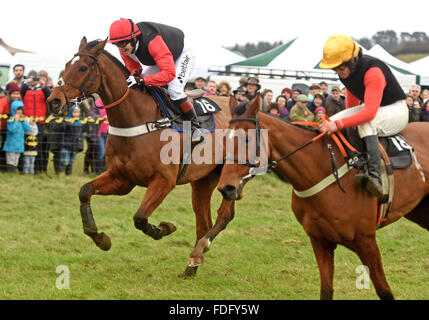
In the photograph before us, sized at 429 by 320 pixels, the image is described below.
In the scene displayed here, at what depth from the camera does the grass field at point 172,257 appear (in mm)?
6359

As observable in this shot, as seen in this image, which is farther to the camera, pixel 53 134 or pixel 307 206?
pixel 53 134

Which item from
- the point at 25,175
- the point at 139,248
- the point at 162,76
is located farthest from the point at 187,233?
the point at 25,175

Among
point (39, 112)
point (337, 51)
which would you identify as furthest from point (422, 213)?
point (39, 112)

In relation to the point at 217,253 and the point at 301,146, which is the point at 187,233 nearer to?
the point at 217,253

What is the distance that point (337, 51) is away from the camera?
16.8ft

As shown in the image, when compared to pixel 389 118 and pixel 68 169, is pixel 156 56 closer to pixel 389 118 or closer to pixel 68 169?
pixel 389 118

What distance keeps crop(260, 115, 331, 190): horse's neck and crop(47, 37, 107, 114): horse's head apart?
2296 mm

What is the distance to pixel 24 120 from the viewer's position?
12.5 metres

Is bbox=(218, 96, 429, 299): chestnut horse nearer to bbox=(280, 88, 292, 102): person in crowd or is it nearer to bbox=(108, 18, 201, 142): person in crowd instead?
bbox=(108, 18, 201, 142): person in crowd

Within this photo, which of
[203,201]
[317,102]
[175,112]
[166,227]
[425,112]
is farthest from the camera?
[317,102]

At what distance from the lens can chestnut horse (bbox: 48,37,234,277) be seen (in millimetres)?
6504

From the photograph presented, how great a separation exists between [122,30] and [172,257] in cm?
279

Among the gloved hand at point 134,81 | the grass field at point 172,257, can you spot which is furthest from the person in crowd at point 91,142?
the gloved hand at point 134,81

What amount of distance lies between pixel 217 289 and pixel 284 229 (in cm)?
293
